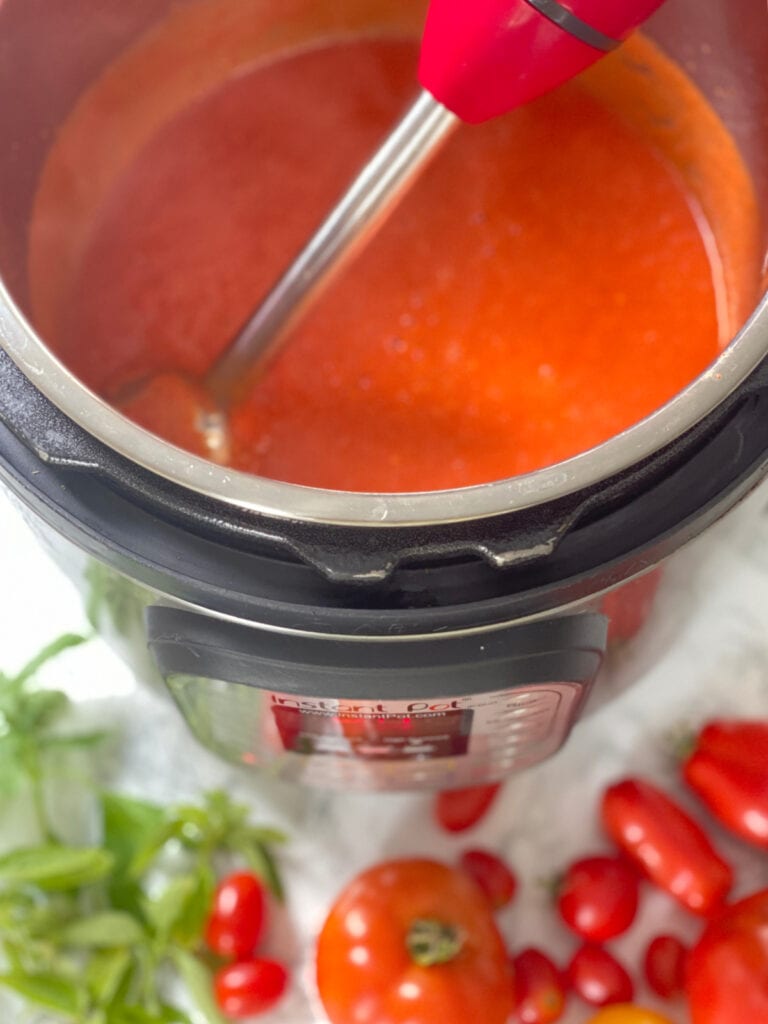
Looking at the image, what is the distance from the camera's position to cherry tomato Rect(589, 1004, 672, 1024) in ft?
3.34

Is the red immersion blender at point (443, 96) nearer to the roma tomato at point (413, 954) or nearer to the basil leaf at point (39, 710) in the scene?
the basil leaf at point (39, 710)

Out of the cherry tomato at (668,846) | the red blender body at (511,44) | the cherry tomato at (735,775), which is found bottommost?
the cherry tomato at (668,846)

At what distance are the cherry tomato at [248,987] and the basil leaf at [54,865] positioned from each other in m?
0.16

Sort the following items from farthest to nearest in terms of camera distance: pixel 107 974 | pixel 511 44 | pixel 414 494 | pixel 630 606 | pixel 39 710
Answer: pixel 39 710 < pixel 107 974 < pixel 630 606 < pixel 511 44 < pixel 414 494

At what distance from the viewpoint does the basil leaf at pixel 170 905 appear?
3.34 ft

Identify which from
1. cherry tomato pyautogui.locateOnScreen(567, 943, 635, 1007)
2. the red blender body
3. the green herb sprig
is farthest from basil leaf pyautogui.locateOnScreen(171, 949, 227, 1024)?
the red blender body

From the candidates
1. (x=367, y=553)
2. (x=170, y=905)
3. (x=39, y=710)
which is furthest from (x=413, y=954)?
(x=367, y=553)

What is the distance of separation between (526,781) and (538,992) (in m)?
0.21

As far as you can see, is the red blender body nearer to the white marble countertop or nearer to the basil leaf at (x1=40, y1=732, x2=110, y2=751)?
the white marble countertop

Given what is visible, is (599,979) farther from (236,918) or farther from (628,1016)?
(236,918)

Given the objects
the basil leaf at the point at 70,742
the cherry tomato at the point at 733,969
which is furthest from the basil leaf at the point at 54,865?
the cherry tomato at the point at 733,969

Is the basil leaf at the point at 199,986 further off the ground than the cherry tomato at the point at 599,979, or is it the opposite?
the cherry tomato at the point at 599,979

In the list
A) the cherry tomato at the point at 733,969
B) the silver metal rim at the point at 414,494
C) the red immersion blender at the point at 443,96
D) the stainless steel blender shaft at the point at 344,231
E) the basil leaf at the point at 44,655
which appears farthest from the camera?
the basil leaf at the point at 44,655

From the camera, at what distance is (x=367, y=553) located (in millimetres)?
614
